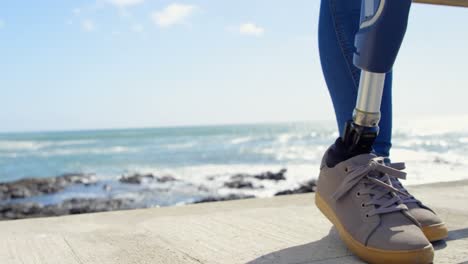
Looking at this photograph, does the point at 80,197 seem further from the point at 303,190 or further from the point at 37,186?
the point at 303,190

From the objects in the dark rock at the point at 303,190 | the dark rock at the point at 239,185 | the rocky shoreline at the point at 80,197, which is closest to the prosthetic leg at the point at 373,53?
the rocky shoreline at the point at 80,197

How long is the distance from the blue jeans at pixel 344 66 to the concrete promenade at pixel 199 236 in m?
0.32

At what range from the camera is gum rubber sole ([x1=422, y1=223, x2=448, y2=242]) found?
1.13 meters

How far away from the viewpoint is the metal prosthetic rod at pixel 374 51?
92cm

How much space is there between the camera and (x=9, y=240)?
137 centimetres

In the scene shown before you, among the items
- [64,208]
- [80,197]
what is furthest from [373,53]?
[80,197]

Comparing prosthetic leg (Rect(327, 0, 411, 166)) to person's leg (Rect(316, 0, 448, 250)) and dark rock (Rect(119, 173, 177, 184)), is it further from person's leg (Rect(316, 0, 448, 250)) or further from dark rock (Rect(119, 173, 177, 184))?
dark rock (Rect(119, 173, 177, 184))

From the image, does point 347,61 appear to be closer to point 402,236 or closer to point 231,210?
point 402,236

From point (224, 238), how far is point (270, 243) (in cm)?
14

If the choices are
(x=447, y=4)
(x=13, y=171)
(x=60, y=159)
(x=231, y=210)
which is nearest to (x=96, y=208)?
(x=231, y=210)

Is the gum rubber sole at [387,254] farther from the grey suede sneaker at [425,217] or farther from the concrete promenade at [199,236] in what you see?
the grey suede sneaker at [425,217]

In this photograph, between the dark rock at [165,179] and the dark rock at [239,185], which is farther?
the dark rock at [165,179]

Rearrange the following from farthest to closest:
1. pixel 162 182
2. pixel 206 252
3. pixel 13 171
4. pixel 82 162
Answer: pixel 82 162
pixel 13 171
pixel 162 182
pixel 206 252

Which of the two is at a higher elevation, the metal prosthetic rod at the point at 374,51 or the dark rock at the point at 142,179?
the metal prosthetic rod at the point at 374,51
